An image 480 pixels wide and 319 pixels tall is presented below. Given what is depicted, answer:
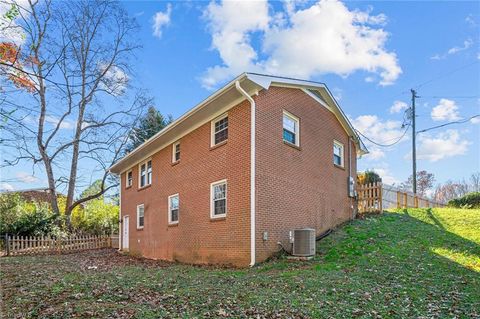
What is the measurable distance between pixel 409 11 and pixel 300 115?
17.2 ft

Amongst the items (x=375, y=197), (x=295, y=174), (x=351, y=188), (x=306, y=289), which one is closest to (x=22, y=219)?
(x=295, y=174)

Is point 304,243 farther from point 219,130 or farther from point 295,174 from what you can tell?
point 219,130

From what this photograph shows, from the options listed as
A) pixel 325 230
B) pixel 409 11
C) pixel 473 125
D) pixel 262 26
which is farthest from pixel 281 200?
pixel 473 125

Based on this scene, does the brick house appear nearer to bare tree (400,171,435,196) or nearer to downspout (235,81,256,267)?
downspout (235,81,256,267)

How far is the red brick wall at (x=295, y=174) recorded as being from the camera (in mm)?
10734

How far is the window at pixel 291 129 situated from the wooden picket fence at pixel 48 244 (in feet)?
53.3

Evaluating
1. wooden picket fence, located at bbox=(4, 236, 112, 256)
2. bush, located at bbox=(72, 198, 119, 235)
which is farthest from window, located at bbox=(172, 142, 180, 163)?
bush, located at bbox=(72, 198, 119, 235)

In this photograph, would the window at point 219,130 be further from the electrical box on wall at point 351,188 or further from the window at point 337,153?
the electrical box on wall at point 351,188

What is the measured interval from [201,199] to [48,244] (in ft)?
44.3

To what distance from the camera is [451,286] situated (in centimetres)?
712

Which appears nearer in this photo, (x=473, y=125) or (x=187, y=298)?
(x=187, y=298)

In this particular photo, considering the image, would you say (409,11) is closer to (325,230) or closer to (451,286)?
(325,230)

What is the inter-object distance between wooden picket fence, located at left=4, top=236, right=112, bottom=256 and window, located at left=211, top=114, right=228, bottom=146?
14.2m

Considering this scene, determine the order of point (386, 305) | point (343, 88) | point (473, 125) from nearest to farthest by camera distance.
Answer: point (386, 305) → point (343, 88) → point (473, 125)
